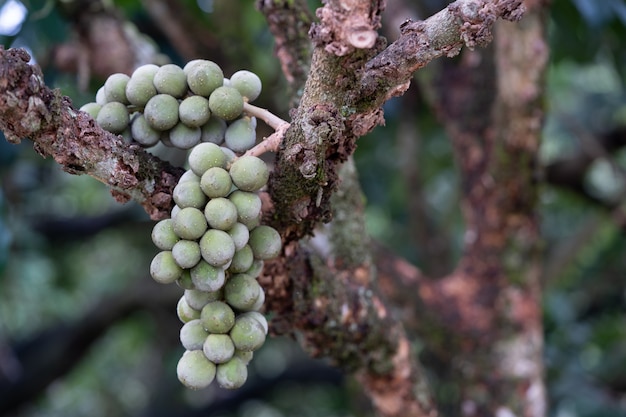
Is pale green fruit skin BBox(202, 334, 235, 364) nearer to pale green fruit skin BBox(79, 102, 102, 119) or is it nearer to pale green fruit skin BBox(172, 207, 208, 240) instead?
pale green fruit skin BBox(172, 207, 208, 240)

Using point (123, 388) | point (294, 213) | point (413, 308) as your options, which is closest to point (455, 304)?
point (413, 308)

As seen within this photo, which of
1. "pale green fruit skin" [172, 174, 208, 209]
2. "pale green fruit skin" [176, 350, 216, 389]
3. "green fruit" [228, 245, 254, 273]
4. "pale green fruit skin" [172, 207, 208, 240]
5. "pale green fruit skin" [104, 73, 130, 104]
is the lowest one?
"pale green fruit skin" [176, 350, 216, 389]

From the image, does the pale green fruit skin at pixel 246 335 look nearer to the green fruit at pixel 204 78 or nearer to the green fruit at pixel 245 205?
the green fruit at pixel 245 205

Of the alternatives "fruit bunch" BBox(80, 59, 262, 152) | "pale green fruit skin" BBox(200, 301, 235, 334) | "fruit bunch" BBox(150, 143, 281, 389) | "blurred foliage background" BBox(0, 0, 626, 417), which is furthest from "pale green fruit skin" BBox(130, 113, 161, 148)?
"blurred foliage background" BBox(0, 0, 626, 417)

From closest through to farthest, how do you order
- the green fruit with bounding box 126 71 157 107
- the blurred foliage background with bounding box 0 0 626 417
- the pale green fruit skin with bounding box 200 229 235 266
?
the pale green fruit skin with bounding box 200 229 235 266
the green fruit with bounding box 126 71 157 107
the blurred foliage background with bounding box 0 0 626 417

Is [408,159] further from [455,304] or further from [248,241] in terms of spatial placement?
[248,241]

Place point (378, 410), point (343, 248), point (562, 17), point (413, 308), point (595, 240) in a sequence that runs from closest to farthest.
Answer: point (343, 248)
point (378, 410)
point (413, 308)
point (562, 17)
point (595, 240)

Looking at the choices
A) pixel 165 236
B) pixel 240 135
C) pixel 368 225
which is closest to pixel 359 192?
pixel 240 135

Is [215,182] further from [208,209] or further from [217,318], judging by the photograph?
[217,318]
